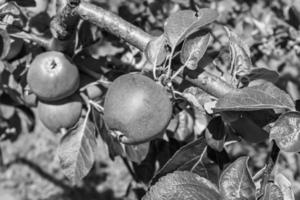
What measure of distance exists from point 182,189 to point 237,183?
0.12 m

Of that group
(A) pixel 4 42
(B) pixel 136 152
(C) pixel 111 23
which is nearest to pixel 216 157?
(B) pixel 136 152

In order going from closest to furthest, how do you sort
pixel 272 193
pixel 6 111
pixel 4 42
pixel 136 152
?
pixel 272 193, pixel 4 42, pixel 136 152, pixel 6 111

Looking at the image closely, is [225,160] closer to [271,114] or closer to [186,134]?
[186,134]

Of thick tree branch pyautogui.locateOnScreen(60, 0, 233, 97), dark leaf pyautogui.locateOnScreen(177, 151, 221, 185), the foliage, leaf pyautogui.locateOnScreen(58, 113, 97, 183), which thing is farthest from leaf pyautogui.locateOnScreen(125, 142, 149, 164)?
thick tree branch pyautogui.locateOnScreen(60, 0, 233, 97)

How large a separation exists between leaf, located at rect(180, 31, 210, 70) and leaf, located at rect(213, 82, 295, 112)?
164mm

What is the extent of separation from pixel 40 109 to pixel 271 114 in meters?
0.69

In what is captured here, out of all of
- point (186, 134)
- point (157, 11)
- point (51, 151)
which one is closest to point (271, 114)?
point (186, 134)

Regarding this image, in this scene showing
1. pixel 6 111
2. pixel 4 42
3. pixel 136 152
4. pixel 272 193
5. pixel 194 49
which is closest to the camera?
pixel 272 193

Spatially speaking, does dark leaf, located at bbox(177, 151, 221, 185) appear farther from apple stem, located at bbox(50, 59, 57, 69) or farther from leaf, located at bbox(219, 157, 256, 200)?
apple stem, located at bbox(50, 59, 57, 69)

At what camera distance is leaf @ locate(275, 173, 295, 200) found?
1.01 metres

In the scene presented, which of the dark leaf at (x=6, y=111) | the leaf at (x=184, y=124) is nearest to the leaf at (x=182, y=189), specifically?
the leaf at (x=184, y=124)

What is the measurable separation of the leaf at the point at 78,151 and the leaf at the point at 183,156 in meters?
0.25

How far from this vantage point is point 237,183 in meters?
0.98

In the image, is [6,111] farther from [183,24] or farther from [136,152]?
[183,24]
